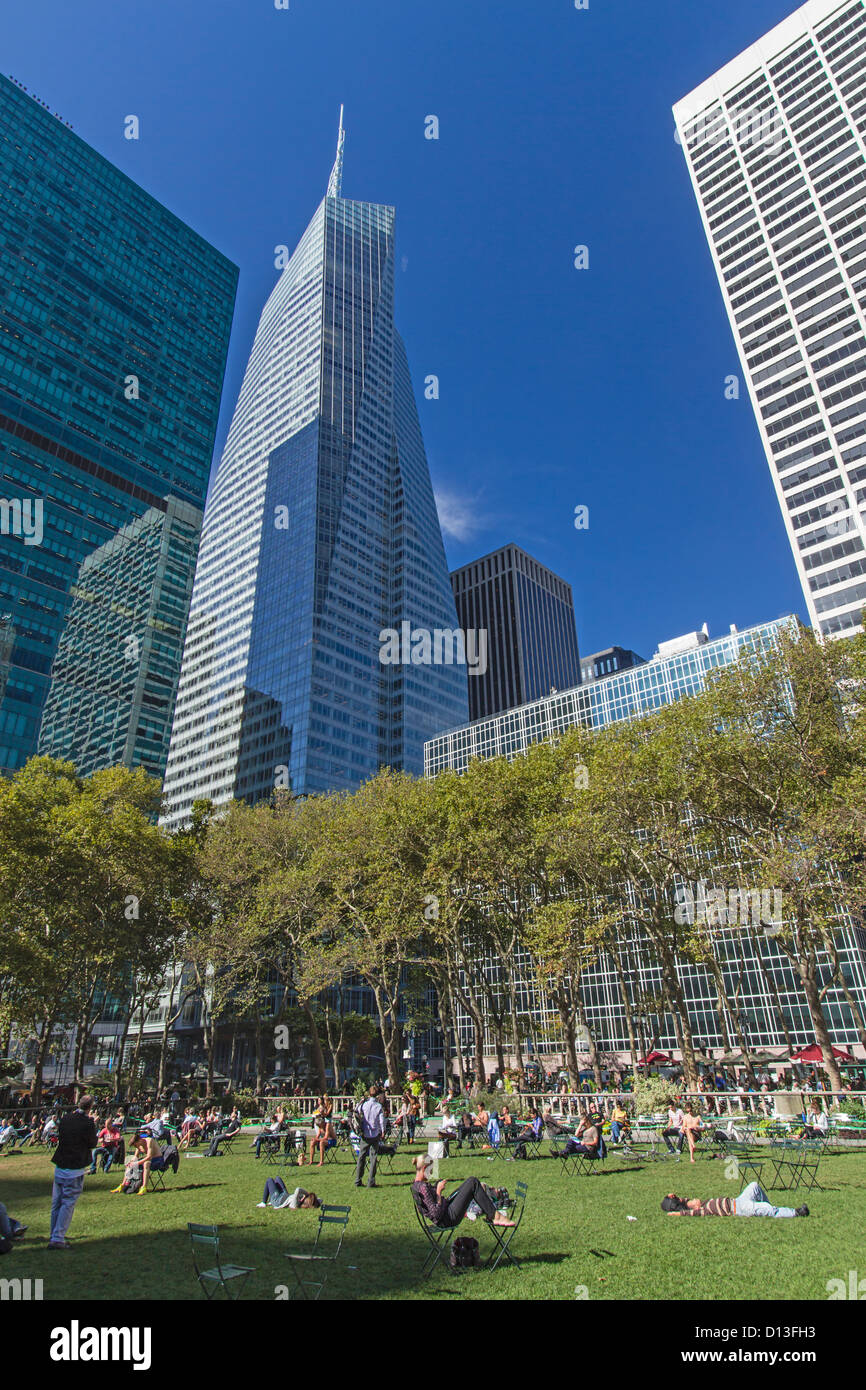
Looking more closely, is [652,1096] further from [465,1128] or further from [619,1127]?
[465,1128]

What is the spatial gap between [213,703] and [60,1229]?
13117 centimetres

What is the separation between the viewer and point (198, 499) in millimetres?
133125

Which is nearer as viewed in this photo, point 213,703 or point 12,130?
point 12,130

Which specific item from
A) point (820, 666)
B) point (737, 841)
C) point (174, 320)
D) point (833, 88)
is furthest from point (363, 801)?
point (174, 320)

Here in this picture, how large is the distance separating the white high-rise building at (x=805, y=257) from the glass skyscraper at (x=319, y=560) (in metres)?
67.9

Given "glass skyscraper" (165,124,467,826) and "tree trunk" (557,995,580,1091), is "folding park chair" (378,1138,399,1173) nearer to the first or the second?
"tree trunk" (557,995,580,1091)

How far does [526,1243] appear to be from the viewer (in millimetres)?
9945

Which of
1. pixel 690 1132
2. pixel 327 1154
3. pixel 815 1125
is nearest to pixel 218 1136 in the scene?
pixel 327 1154

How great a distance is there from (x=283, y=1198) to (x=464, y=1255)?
550 cm

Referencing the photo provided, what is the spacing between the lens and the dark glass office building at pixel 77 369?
3986 inches

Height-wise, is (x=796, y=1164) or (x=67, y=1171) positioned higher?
(x=67, y=1171)

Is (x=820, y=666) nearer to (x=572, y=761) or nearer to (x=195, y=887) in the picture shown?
(x=572, y=761)

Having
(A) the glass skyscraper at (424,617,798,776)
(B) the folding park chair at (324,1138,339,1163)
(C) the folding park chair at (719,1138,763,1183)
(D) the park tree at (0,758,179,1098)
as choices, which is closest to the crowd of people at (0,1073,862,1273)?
(B) the folding park chair at (324,1138,339,1163)

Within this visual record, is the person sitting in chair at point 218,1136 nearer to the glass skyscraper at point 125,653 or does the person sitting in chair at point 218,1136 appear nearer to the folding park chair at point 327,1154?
the folding park chair at point 327,1154
